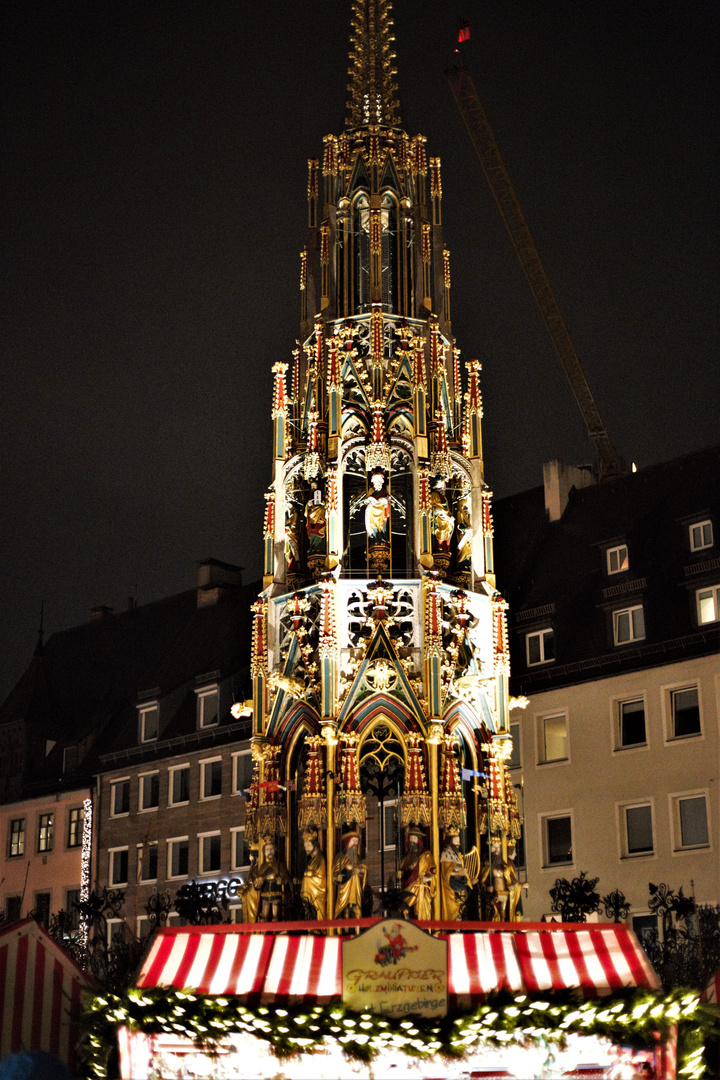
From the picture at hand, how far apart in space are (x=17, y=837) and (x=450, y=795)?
3612 centimetres

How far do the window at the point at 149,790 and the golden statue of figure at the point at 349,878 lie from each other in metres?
29.4

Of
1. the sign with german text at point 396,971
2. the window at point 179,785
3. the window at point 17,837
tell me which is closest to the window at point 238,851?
the window at point 179,785

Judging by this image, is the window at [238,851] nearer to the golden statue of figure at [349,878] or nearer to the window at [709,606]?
the window at [709,606]

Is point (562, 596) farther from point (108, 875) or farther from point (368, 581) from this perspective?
point (368, 581)

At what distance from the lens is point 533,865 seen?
128 ft

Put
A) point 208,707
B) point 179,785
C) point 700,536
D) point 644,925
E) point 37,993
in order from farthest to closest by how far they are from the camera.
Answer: point 208,707 < point 179,785 < point 700,536 < point 644,925 < point 37,993

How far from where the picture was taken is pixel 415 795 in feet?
65.5

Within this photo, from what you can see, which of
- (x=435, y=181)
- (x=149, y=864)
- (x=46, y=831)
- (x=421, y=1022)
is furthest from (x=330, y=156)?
(x=46, y=831)

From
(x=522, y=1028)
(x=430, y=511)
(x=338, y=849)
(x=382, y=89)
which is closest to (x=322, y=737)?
(x=338, y=849)

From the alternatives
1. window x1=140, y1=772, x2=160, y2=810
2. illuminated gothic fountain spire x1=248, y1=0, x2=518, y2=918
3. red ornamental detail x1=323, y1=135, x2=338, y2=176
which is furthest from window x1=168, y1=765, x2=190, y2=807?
red ornamental detail x1=323, y1=135, x2=338, y2=176

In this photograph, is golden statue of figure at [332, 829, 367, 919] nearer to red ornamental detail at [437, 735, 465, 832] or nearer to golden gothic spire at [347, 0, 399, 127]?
red ornamental detail at [437, 735, 465, 832]

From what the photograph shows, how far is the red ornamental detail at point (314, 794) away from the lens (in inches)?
785

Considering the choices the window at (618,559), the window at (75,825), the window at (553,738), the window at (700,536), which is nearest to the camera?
the window at (700,536)

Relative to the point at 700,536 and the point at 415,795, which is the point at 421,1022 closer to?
the point at 415,795
